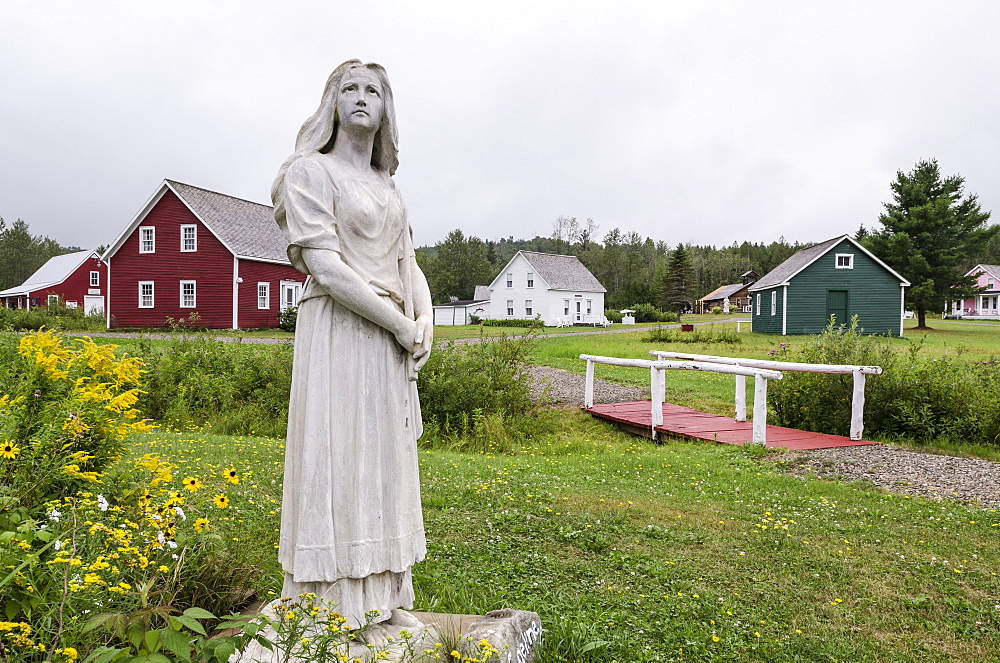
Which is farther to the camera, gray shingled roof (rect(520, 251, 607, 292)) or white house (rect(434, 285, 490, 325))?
white house (rect(434, 285, 490, 325))

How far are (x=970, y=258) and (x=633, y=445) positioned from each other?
3926 centimetres

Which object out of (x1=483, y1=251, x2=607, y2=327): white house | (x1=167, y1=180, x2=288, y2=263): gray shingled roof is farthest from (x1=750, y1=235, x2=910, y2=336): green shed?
(x1=167, y1=180, x2=288, y2=263): gray shingled roof

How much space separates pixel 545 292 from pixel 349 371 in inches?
1863

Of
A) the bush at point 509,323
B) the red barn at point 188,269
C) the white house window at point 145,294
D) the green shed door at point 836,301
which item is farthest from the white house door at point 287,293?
the green shed door at point 836,301

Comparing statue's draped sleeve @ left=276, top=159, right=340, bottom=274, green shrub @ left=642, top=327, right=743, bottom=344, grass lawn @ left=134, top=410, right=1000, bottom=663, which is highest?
statue's draped sleeve @ left=276, top=159, right=340, bottom=274

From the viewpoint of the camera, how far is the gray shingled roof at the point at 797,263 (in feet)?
116

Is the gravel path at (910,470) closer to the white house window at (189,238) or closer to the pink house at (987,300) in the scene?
the white house window at (189,238)

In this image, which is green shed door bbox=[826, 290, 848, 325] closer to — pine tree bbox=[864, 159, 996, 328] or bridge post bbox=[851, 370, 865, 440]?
pine tree bbox=[864, 159, 996, 328]

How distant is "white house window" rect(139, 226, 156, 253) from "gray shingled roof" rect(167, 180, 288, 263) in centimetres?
261

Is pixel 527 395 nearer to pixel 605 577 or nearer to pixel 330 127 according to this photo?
pixel 605 577

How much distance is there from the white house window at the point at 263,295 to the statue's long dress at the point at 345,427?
98.6 ft

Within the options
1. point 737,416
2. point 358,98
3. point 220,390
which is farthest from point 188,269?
point 358,98

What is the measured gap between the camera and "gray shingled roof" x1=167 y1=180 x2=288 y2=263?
2994cm

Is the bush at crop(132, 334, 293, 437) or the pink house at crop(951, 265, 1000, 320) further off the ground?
the pink house at crop(951, 265, 1000, 320)
